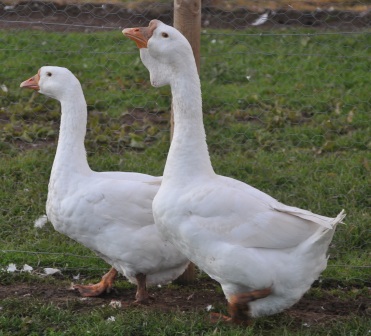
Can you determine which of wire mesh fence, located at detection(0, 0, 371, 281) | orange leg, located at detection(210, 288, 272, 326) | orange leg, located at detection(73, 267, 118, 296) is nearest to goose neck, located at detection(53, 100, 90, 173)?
orange leg, located at detection(73, 267, 118, 296)

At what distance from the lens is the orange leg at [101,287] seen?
522cm

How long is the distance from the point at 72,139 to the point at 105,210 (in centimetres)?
52

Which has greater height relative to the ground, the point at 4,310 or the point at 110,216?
the point at 110,216

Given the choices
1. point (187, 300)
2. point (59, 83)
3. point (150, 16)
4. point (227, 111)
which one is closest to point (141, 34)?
point (59, 83)

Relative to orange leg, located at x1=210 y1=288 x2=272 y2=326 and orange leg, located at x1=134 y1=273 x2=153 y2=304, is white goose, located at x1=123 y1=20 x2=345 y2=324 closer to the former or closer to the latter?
orange leg, located at x1=210 y1=288 x2=272 y2=326

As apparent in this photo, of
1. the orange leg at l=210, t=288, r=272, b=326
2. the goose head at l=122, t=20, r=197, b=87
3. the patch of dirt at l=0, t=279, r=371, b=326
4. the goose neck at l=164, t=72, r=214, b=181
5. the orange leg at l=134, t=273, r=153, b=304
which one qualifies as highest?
the goose head at l=122, t=20, r=197, b=87

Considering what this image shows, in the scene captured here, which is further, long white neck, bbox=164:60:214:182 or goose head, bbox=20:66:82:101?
goose head, bbox=20:66:82:101

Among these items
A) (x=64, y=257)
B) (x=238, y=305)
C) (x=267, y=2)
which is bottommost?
(x=64, y=257)

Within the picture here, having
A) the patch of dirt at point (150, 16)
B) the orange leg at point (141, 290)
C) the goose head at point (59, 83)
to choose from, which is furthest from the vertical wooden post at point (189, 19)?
the patch of dirt at point (150, 16)

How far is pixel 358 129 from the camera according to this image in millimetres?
7586

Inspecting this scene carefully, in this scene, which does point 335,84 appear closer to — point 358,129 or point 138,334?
point 358,129

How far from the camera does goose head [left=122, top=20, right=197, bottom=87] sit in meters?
4.56

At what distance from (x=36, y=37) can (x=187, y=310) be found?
15.8 feet

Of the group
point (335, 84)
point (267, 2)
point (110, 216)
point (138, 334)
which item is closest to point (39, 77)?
point (110, 216)
